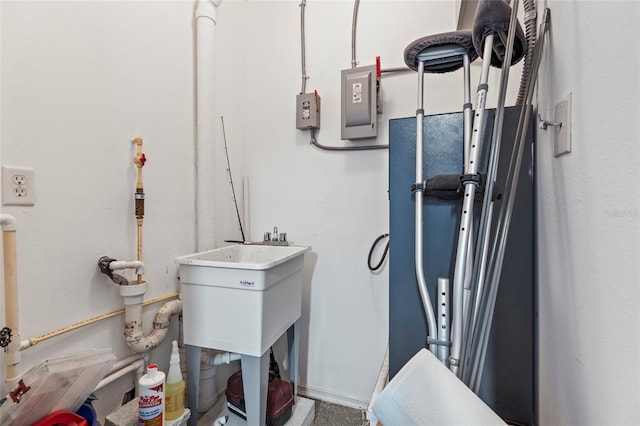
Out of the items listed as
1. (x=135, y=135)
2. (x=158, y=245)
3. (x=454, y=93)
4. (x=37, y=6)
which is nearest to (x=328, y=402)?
(x=158, y=245)

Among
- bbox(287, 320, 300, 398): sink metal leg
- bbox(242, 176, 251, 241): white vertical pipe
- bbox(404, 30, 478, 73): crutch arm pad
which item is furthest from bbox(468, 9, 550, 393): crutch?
bbox(242, 176, 251, 241): white vertical pipe

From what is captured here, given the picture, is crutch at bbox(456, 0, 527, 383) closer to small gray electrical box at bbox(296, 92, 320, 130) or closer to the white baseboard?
small gray electrical box at bbox(296, 92, 320, 130)

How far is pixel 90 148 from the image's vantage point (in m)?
1.04

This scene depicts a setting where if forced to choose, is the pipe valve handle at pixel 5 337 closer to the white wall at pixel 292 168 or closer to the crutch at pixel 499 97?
the white wall at pixel 292 168

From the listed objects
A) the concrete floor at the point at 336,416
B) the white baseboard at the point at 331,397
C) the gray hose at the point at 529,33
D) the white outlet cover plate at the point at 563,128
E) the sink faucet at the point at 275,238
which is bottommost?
the concrete floor at the point at 336,416

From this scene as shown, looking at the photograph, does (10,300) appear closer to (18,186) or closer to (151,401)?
(18,186)

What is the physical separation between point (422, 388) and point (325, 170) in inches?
49.9

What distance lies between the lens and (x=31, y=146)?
0.88 metres

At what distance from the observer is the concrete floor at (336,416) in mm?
1464

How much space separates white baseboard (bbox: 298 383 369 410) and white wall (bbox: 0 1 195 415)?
82cm

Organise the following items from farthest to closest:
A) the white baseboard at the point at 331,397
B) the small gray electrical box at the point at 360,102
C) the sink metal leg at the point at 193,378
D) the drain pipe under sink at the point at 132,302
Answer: the white baseboard at the point at 331,397 → the small gray electrical box at the point at 360,102 → the sink metal leg at the point at 193,378 → the drain pipe under sink at the point at 132,302

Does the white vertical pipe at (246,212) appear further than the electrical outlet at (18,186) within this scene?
Yes

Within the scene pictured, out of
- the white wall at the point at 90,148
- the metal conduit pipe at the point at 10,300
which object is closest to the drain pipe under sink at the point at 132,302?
the white wall at the point at 90,148

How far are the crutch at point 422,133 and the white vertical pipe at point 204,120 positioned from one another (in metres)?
1.05
